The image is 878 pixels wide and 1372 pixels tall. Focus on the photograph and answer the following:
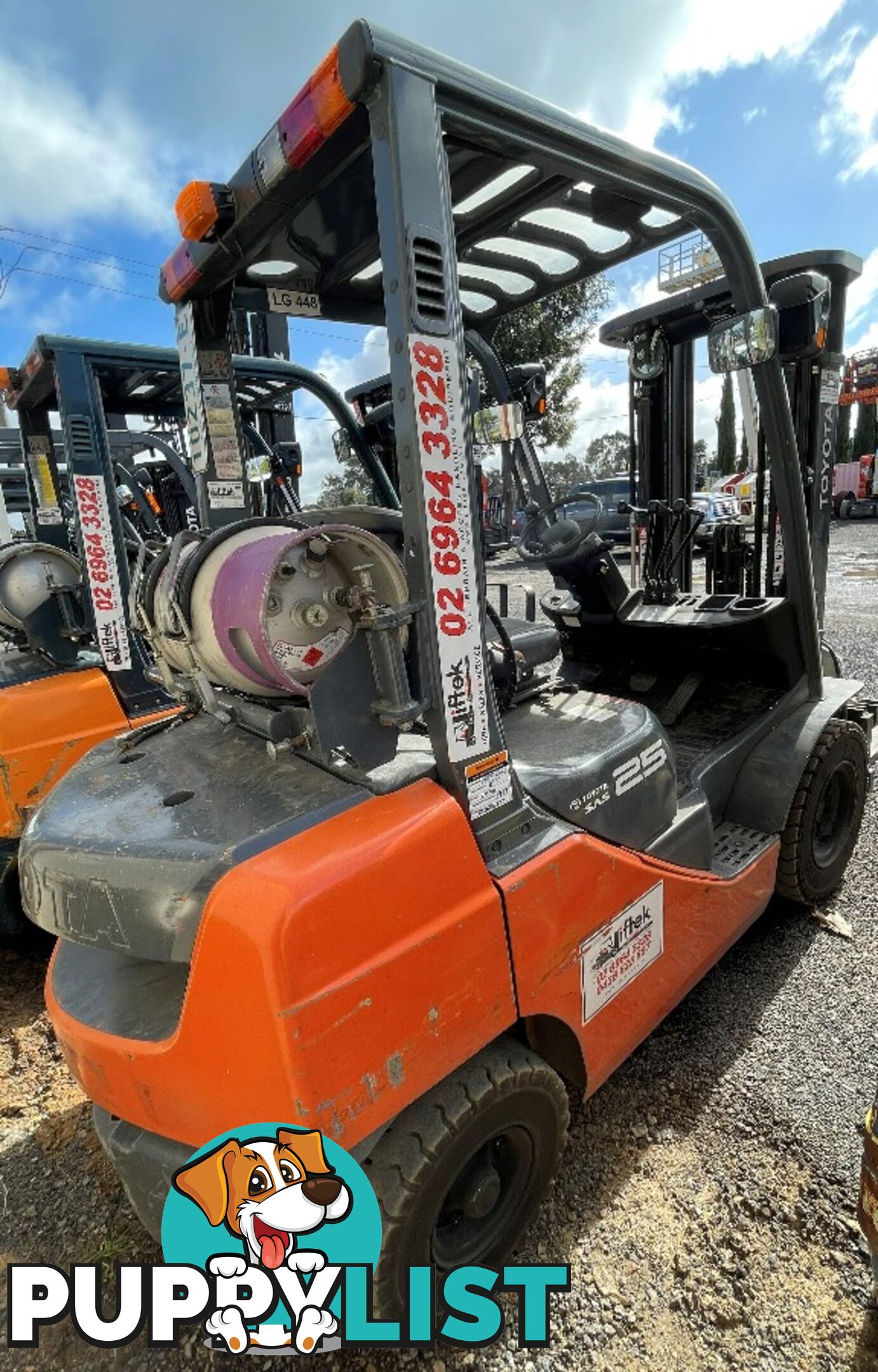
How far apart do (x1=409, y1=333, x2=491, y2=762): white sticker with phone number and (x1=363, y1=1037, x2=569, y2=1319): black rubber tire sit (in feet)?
2.33

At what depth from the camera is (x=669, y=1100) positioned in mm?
2311

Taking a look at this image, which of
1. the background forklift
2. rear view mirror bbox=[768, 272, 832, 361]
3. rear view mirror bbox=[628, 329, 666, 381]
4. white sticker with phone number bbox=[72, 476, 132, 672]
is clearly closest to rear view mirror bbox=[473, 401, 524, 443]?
the background forklift

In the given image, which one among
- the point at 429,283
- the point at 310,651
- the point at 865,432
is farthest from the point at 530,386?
the point at 865,432

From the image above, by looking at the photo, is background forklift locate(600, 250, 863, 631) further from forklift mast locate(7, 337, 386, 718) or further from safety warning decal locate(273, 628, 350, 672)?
safety warning decal locate(273, 628, 350, 672)

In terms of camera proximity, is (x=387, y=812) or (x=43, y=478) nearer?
(x=387, y=812)

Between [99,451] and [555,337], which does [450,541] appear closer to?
[99,451]

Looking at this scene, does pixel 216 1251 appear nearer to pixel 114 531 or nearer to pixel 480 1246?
pixel 480 1246

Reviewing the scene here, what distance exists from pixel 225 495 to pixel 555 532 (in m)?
1.38

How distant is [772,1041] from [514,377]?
2547 millimetres

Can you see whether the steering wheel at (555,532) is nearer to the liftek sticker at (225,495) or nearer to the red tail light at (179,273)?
the liftek sticker at (225,495)

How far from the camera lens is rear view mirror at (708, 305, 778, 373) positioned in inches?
89.9

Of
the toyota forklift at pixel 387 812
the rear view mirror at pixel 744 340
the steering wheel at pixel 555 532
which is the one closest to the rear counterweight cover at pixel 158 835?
the toyota forklift at pixel 387 812

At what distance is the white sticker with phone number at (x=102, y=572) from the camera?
12.1 ft

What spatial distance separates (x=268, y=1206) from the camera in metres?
1.45
